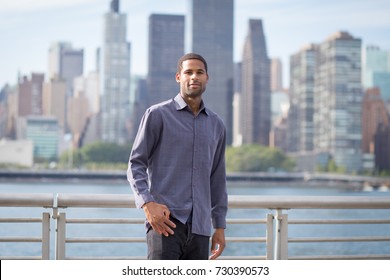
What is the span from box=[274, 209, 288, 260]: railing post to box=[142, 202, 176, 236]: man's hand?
839mm

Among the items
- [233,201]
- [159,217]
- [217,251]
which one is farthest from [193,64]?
[233,201]

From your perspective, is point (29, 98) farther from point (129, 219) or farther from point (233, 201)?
point (233, 201)

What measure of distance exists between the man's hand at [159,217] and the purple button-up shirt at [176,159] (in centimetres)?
4

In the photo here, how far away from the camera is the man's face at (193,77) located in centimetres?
177

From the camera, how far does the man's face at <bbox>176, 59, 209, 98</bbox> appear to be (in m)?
1.77

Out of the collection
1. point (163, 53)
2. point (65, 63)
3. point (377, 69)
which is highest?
point (163, 53)

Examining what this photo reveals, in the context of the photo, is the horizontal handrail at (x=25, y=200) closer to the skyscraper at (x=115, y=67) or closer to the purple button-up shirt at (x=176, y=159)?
the purple button-up shirt at (x=176, y=159)

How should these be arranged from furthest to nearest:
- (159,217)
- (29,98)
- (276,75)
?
1. (276,75)
2. (29,98)
3. (159,217)

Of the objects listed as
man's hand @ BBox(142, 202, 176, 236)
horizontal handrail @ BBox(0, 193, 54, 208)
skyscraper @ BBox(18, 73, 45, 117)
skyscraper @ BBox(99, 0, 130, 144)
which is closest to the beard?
man's hand @ BBox(142, 202, 176, 236)

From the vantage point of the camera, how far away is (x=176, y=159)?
5.82ft

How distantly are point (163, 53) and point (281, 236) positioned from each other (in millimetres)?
68951

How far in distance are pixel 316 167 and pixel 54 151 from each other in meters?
24.4

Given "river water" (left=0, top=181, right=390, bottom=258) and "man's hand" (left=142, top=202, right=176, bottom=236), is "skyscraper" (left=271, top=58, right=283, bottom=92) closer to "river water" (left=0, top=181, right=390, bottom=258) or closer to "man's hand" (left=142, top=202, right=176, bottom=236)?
"river water" (left=0, top=181, right=390, bottom=258)
